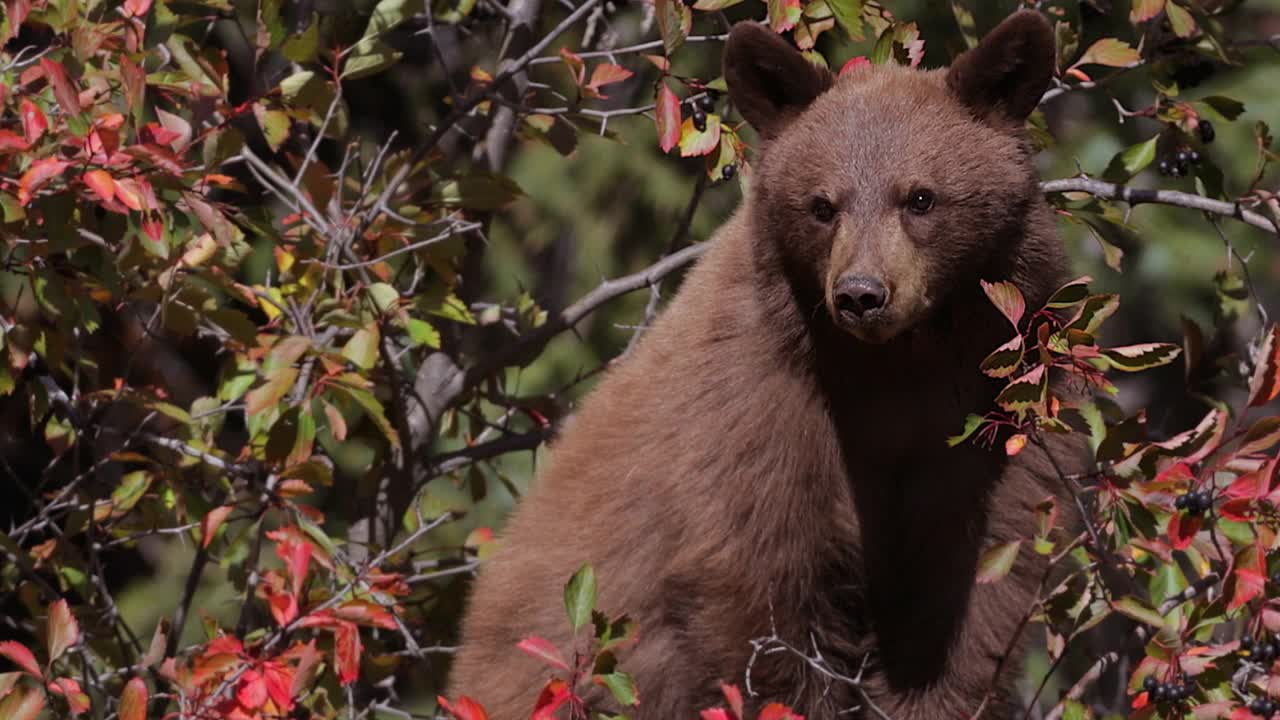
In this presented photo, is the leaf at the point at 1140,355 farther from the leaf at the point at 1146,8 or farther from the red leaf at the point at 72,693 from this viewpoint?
the red leaf at the point at 72,693

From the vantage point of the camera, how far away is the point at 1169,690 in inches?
107

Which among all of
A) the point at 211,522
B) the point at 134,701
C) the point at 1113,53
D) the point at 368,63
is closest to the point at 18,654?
the point at 134,701

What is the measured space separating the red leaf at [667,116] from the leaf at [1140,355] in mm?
1248

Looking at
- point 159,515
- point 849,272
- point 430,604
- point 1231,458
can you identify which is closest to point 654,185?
point 430,604

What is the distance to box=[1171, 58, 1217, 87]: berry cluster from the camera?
3996 mm

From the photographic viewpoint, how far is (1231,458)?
2.71 meters

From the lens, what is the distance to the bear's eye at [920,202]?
341 centimetres

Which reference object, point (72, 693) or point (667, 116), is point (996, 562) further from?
point (72, 693)

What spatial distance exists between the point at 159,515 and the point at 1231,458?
2627 mm

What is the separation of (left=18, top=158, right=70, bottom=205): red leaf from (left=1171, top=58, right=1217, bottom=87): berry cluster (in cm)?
254

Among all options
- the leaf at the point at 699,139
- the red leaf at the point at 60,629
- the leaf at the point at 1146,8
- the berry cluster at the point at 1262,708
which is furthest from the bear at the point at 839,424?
the red leaf at the point at 60,629

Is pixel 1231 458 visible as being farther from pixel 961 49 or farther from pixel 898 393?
pixel 961 49

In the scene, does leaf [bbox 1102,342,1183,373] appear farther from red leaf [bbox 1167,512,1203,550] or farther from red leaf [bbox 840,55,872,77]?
red leaf [bbox 840,55,872,77]

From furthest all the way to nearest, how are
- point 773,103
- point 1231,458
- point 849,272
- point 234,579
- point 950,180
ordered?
point 234,579, point 773,103, point 950,180, point 849,272, point 1231,458
